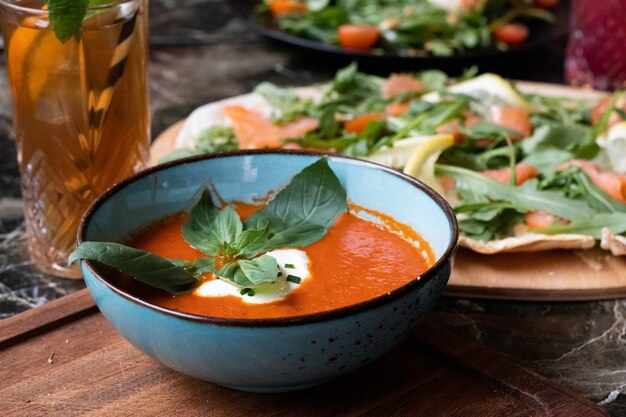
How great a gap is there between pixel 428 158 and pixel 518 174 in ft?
0.71

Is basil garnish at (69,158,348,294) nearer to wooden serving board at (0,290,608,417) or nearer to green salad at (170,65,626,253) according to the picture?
wooden serving board at (0,290,608,417)

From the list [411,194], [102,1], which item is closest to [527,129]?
[411,194]

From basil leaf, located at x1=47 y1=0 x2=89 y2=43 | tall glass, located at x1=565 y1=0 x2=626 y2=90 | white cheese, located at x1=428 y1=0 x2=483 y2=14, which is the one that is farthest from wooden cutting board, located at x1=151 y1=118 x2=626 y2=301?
white cheese, located at x1=428 y1=0 x2=483 y2=14

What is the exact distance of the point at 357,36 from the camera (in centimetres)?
291

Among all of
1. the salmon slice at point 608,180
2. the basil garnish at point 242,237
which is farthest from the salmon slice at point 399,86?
the basil garnish at point 242,237

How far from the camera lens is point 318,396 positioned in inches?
50.1

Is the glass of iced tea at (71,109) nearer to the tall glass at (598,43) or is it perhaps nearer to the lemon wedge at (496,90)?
the lemon wedge at (496,90)

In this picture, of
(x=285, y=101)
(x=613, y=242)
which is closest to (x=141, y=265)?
(x=613, y=242)

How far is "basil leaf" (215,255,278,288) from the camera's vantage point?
1208 millimetres

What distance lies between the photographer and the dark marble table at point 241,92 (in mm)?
1489

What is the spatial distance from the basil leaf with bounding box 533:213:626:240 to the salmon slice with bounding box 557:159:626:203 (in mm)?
119

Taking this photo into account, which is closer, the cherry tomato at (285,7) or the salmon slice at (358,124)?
the salmon slice at (358,124)

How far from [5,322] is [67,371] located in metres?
0.19

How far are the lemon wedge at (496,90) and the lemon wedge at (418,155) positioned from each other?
0.38 m
